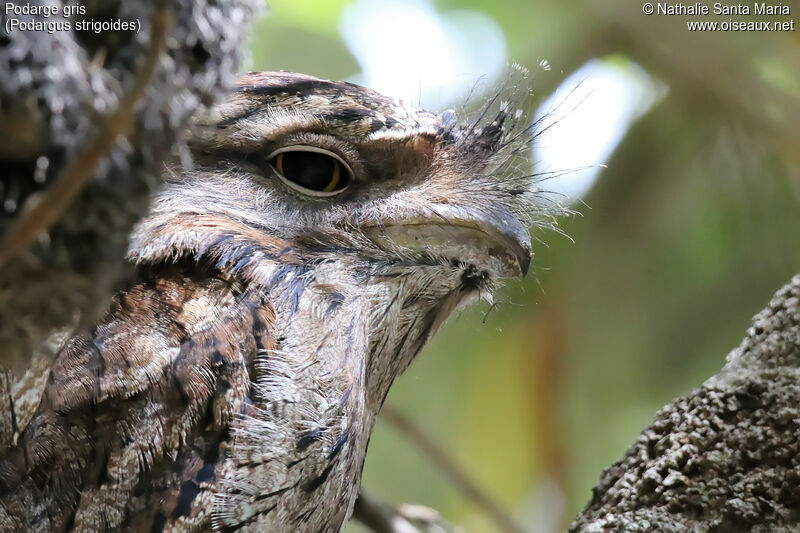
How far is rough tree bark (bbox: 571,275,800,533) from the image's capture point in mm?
1780

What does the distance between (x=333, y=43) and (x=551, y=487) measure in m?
2.28

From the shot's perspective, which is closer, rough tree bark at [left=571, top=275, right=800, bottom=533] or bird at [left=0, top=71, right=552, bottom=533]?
bird at [left=0, top=71, right=552, bottom=533]

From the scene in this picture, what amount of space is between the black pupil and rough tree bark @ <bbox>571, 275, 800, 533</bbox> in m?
0.97

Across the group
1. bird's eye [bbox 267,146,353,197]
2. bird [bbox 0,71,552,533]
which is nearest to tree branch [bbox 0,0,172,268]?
bird [bbox 0,71,552,533]

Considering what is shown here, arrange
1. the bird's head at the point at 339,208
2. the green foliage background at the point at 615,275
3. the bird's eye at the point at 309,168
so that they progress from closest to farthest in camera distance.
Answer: the bird's head at the point at 339,208, the bird's eye at the point at 309,168, the green foliage background at the point at 615,275

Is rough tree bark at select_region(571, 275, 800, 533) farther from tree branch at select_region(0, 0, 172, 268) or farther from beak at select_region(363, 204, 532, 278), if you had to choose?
tree branch at select_region(0, 0, 172, 268)

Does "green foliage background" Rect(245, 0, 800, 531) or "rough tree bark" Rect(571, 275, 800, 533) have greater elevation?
"green foliage background" Rect(245, 0, 800, 531)

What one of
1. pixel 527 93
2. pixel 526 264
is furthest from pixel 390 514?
pixel 527 93

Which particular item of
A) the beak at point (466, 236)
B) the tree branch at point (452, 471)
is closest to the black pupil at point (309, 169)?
the beak at point (466, 236)

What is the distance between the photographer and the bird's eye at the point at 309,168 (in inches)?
83.3

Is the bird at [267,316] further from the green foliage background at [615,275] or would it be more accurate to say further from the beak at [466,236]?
the green foliage background at [615,275]

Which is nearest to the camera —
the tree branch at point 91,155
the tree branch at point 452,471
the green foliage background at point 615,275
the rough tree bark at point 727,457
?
the tree branch at point 91,155

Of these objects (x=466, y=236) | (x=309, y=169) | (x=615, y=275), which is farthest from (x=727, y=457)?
(x=615, y=275)

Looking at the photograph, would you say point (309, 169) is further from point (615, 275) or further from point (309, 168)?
point (615, 275)
